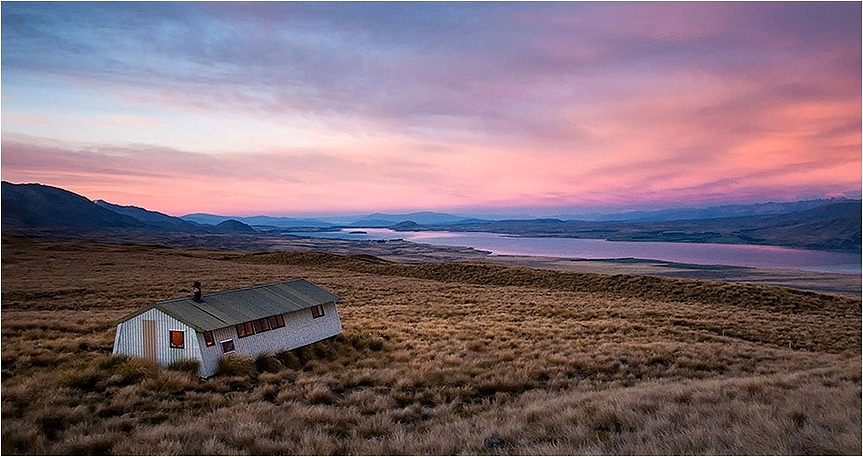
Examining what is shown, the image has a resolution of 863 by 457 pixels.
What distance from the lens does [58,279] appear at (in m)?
40.8

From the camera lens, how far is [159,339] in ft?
45.2

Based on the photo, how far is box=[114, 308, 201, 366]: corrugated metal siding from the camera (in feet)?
43.7

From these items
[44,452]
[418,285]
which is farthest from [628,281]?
[44,452]

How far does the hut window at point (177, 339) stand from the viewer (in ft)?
44.1

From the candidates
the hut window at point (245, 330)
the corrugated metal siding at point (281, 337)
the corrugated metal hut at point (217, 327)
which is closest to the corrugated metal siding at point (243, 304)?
the corrugated metal hut at point (217, 327)

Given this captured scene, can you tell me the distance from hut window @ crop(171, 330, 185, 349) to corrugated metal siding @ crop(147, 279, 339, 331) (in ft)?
1.55

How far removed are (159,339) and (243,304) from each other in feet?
9.63

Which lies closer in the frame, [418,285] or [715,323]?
[715,323]

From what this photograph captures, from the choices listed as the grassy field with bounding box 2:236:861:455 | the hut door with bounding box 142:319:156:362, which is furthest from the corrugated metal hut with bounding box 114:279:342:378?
the grassy field with bounding box 2:236:861:455

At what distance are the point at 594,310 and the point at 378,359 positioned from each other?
742 inches

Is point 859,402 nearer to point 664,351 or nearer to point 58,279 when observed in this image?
point 664,351

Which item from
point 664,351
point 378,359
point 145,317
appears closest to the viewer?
point 145,317

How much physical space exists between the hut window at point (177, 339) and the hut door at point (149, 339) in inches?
29.0

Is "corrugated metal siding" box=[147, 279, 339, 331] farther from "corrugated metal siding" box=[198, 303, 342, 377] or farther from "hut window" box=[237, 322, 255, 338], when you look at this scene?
"corrugated metal siding" box=[198, 303, 342, 377]
